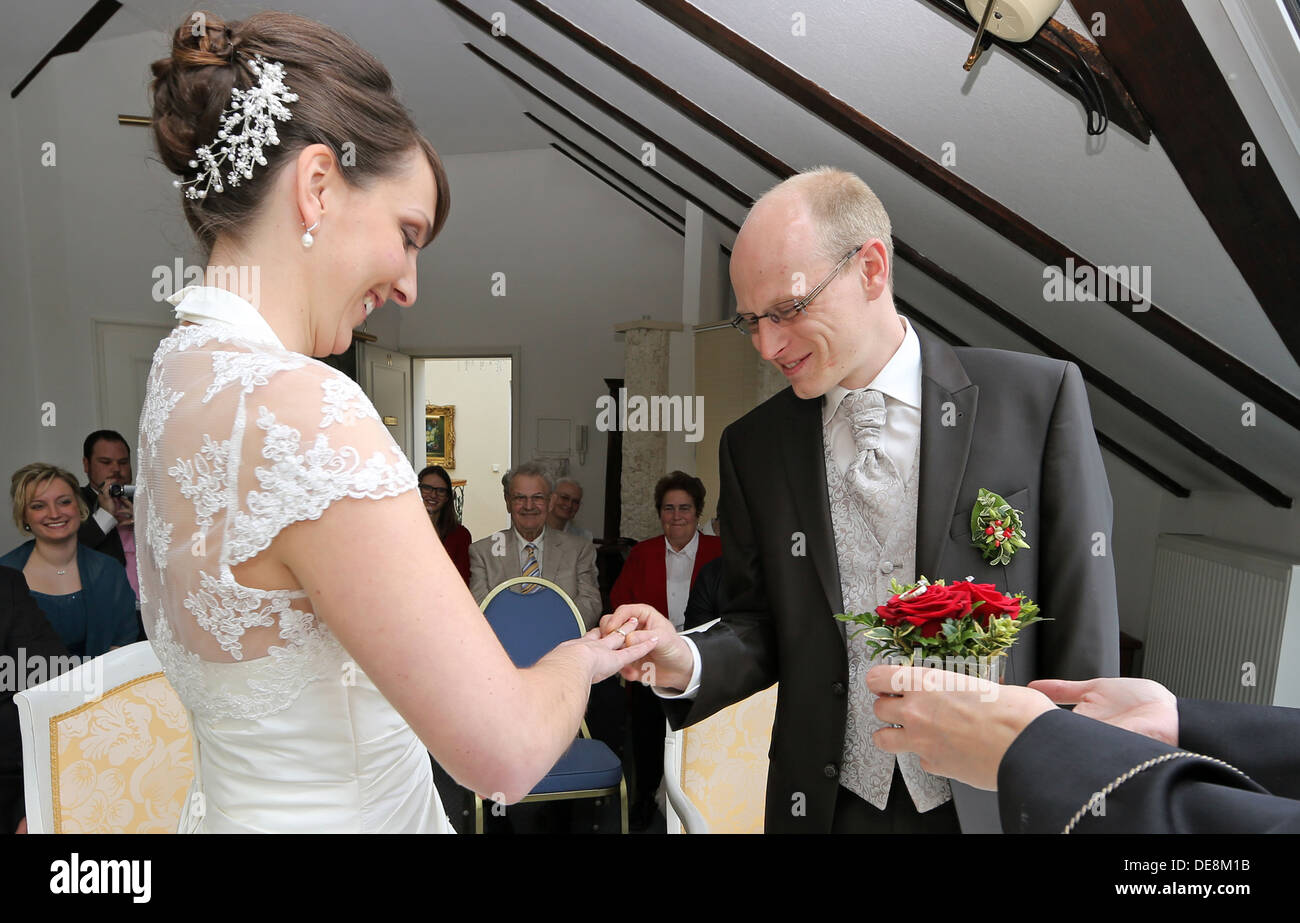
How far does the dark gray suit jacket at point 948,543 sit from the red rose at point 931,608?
33 centimetres

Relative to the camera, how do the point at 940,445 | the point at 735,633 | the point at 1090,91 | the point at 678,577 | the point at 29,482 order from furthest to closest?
the point at 678,577 < the point at 29,482 < the point at 1090,91 < the point at 735,633 < the point at 940,445

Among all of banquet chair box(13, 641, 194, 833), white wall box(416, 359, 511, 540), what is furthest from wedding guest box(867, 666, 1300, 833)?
white wall box(416, 359, 511, 540)

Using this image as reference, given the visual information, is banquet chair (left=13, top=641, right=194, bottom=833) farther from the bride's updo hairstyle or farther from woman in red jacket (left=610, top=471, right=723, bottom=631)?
woman in red jacket (left=610, top=471, right=723, bottom=631)


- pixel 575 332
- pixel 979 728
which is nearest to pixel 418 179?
pixel 979 728

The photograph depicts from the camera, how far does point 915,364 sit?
1559mm

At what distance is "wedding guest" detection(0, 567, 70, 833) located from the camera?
2713mm

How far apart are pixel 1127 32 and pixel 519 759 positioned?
1.86m

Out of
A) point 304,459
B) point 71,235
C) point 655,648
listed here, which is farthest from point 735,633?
point 71,235

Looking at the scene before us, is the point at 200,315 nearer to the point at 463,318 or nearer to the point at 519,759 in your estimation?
the point at 519,759

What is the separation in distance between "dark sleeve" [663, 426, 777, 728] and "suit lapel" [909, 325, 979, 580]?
370 millimetres

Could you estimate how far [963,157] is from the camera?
109 inches

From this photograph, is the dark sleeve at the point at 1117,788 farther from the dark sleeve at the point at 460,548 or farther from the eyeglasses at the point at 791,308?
the dark sleeve at the point at 460,548

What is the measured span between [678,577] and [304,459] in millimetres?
4190

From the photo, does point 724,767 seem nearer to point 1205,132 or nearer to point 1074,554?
point 1074,554
